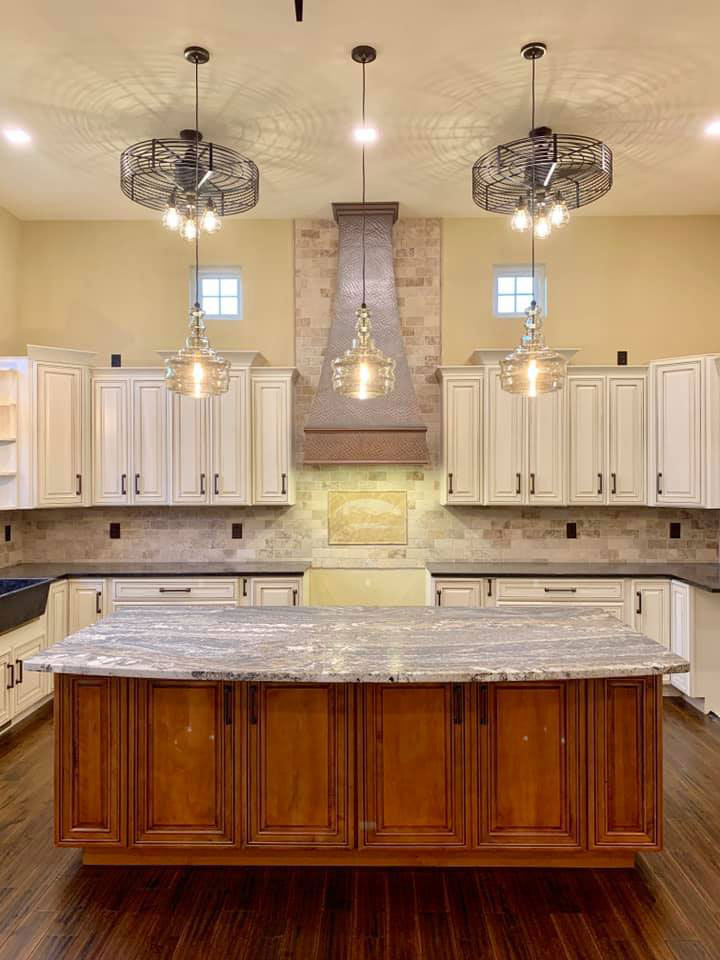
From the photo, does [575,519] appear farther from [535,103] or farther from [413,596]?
[535,103]

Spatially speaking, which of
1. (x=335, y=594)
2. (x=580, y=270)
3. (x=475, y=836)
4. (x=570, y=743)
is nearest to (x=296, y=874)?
(x=475, y=836)

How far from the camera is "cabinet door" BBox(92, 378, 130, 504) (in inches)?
201

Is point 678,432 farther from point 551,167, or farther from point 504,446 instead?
point 551,167

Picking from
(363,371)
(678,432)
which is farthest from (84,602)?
(678,432)

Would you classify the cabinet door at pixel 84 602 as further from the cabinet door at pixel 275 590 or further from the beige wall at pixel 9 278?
the beige wall at pixel 9 278

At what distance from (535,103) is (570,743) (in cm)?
351

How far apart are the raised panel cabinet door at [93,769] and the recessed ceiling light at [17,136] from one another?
139 inches

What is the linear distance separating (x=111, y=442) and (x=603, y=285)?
4386mm

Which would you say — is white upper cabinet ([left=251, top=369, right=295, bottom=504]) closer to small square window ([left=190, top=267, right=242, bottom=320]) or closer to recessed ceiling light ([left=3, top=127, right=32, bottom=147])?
small square window ([left=190, top=267, right=242, bottom=320])

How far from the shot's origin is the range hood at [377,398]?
191 inches

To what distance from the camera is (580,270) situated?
5.40 meters

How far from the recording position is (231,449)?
5.06 meters

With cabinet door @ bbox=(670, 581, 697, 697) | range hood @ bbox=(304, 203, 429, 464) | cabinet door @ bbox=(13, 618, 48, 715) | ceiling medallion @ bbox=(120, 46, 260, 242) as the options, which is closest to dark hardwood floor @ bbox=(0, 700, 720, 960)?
cabinet door @ bbox=(13, 618, 48, 715)

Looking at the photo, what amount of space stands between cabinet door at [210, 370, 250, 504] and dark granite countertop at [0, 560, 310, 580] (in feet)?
1.86
